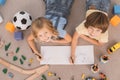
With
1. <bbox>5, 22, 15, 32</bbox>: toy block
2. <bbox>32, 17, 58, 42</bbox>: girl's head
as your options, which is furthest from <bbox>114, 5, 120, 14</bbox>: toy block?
<bbox>5, 22, 15, 32</bbox>: toy block

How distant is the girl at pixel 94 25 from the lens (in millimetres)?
1096

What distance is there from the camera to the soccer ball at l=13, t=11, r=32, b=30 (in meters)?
1.32

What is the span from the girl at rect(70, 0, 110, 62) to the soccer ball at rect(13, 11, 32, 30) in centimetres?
25

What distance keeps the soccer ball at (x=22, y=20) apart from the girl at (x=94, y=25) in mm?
254

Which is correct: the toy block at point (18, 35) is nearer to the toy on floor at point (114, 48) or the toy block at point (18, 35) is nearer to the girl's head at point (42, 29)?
the girl's head at point (42, 29)

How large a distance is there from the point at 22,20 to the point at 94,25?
406mm

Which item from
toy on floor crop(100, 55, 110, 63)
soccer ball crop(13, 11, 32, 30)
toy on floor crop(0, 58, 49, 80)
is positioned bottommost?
toy on floor crop(0, 58, 49, 80)

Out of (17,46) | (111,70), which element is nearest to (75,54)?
(111,70)

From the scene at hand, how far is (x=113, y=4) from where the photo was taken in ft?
4.59

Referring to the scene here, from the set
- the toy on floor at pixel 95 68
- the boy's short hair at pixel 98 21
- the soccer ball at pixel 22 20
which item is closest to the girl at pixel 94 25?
the boy's short hair at pixel 98 21

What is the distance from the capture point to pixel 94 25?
109 centimetres

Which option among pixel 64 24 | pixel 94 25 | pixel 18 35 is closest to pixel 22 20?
pixel 18 35

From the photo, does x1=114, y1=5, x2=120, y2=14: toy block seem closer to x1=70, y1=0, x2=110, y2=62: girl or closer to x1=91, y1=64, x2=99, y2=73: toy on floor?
x1=70, y1=0, x2=110, y2=62: girl

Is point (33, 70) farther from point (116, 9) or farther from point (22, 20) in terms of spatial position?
point (116, 9)
